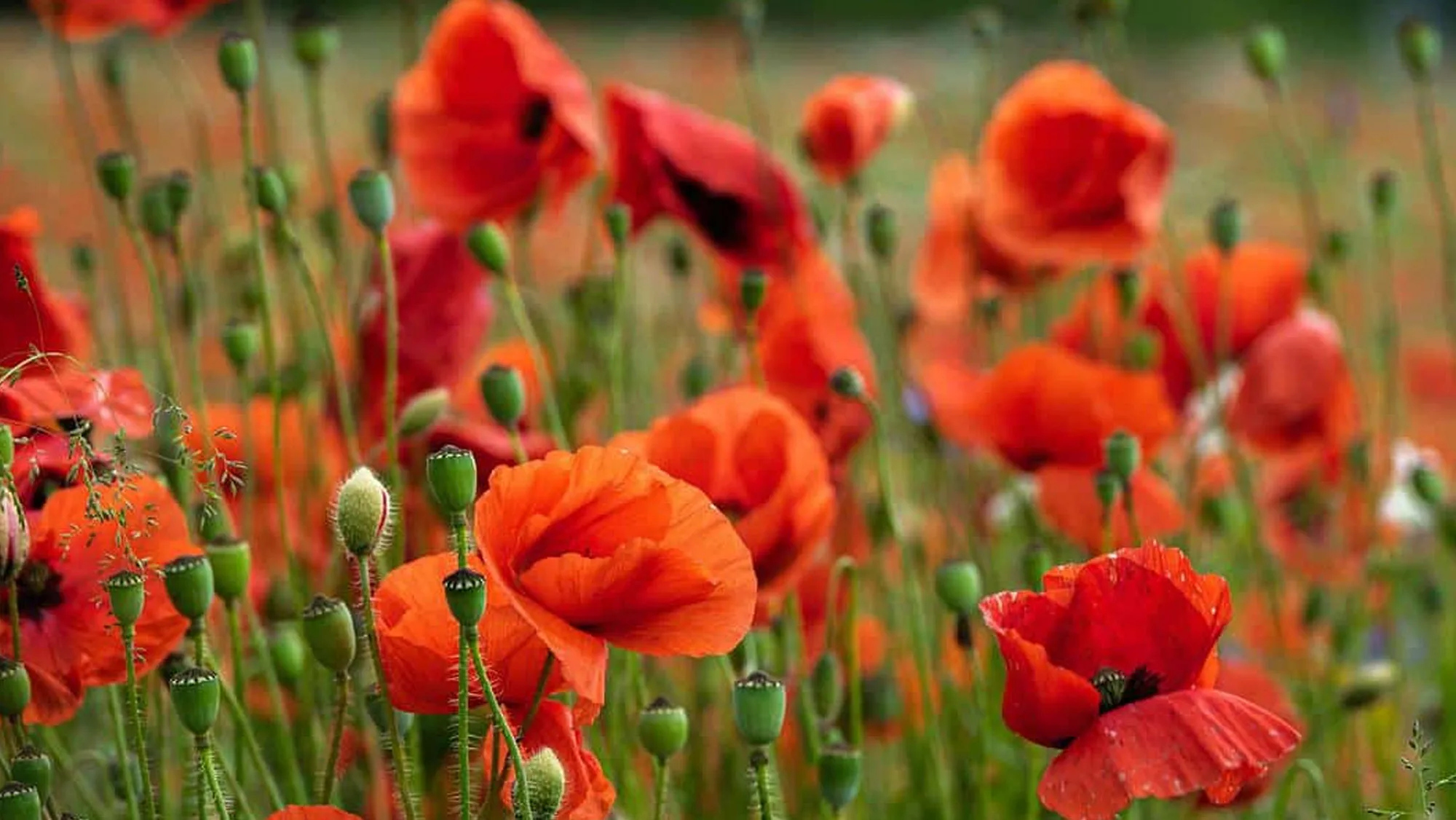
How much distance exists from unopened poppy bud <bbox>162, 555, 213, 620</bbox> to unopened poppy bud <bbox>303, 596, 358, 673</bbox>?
3 centimetres

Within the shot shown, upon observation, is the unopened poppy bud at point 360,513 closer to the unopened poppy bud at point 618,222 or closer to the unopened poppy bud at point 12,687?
the unopened poppy bud at point 12,687

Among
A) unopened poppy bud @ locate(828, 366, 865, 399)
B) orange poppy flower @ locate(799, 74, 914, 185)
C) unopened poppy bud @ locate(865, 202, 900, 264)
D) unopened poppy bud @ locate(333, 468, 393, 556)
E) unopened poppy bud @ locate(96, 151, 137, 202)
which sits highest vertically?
orange poppy flower @ locate(799, 74, 914, 185)

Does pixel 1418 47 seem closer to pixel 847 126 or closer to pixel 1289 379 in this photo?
pixel 1289 379

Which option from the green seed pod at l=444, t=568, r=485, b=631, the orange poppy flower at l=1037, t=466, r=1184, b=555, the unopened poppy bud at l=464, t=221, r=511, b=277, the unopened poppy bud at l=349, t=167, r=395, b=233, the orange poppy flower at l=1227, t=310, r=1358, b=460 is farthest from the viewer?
the orange poppy flower at l=1227, t=310, r=1358, b=460

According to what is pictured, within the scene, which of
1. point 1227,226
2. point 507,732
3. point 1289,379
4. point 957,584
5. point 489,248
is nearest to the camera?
point 507,732

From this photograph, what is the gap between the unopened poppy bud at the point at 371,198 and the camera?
0.79 m

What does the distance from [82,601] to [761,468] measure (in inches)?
11.0

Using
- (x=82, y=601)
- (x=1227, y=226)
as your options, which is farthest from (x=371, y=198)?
(x=1227, y=226)

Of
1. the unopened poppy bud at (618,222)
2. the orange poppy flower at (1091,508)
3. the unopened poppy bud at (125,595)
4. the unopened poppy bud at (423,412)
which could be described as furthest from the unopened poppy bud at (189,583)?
the orange poppy flower at (1091,508)

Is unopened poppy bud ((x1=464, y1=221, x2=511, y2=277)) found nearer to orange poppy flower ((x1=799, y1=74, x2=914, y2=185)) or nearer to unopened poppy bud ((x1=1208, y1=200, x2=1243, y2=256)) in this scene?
orange poppy flower ((x1=799, y1=74, x2=914, y2=185))

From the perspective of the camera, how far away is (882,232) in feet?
3.68

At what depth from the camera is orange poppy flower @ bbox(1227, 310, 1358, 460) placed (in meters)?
1.28

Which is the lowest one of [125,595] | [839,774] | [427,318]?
[839,774]

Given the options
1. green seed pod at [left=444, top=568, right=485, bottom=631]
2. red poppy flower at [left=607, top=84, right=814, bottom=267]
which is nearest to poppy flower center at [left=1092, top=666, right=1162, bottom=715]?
green seed pod at [left=444, top=568, right=485, bottom=631]
